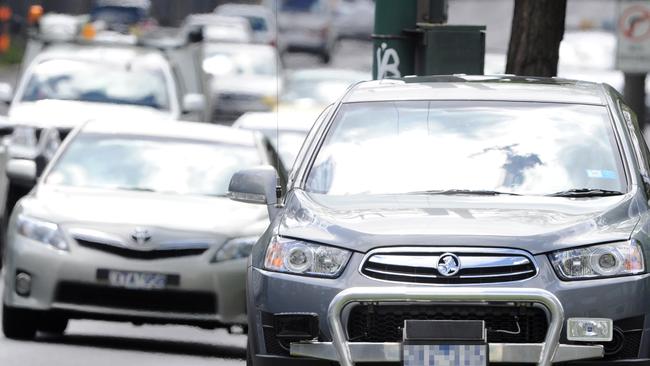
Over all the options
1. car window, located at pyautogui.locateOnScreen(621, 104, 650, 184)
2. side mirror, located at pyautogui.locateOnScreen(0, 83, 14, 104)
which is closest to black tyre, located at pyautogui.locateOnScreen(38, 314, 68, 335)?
car window, located at pyautogui.locateOnScreen(621, 104, 650, 184)

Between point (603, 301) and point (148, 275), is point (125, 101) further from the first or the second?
point (603, 301)

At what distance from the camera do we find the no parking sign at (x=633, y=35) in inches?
865

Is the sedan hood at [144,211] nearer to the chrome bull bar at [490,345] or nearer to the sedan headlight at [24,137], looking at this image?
the chrome bull bar at [490,345]

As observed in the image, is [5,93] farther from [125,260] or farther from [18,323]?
[125,260]

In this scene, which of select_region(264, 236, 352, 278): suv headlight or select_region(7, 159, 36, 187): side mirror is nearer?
select_region(264, 236, 352, 278): suv headlight

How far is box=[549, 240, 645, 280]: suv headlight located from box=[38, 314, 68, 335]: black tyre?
569 centimetres

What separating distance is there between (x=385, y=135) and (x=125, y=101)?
1261cm

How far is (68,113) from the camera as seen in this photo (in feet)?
71.4

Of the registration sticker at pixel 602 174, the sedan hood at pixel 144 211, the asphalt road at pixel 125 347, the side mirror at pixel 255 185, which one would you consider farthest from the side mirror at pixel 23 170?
the registration sticker at pixel 602 174

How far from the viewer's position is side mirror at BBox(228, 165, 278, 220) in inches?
392

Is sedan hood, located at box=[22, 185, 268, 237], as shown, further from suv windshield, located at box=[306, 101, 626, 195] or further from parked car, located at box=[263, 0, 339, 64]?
parked car, located at box=[263, 0, 339, 64]

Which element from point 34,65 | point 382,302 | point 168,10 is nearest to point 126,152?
point 382,302

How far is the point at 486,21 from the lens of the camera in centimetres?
6438

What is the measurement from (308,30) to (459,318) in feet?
189
